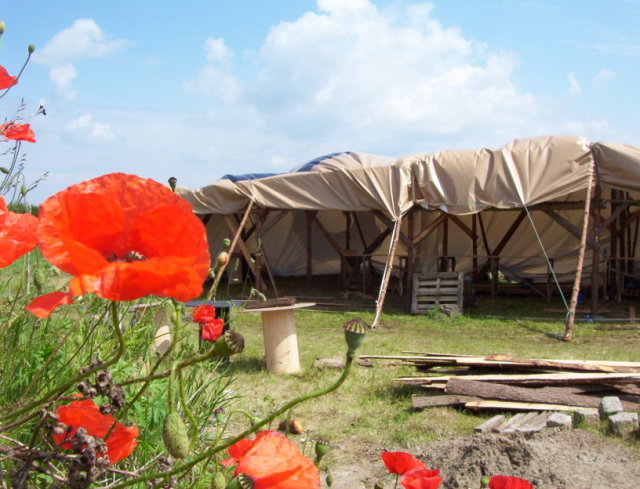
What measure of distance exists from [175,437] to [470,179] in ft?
33.1

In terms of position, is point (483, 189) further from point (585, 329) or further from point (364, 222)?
point (364, 222)

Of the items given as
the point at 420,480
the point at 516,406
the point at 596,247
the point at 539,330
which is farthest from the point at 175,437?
the point at 596,247

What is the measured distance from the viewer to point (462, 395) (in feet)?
18.8

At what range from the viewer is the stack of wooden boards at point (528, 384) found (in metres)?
5.48

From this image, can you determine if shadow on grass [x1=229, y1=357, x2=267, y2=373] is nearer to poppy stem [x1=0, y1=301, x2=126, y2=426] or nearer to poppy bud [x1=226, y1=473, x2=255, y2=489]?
poppy bud [x1=226, y1=473, x2=255, y2=489]

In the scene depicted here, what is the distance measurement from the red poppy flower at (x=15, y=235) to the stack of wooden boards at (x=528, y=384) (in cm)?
497

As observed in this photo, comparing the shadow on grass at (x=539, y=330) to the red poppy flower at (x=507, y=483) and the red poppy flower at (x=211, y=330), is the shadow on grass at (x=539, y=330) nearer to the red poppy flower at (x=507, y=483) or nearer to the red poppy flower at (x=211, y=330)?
the red poppy flower at (x=211, y=330)

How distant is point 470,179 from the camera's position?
10.5 meters

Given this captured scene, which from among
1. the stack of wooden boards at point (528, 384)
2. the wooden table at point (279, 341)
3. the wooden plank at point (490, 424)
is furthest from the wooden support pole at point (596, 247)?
the wooden plank at point (490, 424)

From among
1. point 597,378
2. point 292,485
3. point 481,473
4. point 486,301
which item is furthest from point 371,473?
point 486,301

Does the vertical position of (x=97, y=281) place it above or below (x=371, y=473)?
above

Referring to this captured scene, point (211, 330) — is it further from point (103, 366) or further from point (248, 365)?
point (248, 365)

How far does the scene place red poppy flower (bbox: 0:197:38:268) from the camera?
0.89 meters

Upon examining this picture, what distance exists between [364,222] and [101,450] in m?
16.6
